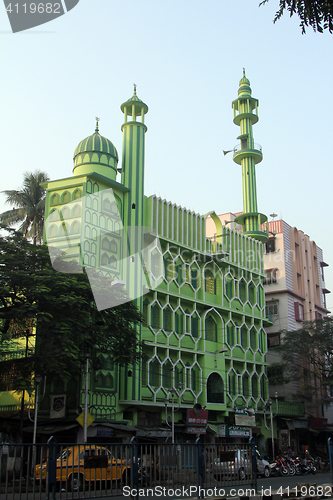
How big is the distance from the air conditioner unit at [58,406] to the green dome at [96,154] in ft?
42.9

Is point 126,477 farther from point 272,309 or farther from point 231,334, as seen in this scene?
point 272,309

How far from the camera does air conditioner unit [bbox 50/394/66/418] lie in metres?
26.6

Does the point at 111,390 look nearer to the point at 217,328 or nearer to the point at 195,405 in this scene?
the point at 195,405

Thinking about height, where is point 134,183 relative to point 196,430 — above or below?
above

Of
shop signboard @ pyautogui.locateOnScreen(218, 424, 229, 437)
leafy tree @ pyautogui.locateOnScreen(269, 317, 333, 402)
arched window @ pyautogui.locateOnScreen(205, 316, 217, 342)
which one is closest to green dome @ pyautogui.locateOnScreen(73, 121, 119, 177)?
arched window @ pyautogui.locateOnScreen(205, 316, 217, 342)

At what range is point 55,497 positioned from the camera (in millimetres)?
8789

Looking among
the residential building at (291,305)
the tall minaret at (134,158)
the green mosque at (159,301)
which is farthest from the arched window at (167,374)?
the residential building at (291,305)

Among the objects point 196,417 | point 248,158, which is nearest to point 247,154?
point 248,158

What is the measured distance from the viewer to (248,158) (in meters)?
44.6

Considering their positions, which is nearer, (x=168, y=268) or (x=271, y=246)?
(x=168, y=268)

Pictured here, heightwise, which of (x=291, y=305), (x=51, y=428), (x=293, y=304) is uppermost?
(x=293, y=304)

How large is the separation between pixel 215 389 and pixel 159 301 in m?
7.67

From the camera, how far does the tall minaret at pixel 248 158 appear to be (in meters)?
43.4

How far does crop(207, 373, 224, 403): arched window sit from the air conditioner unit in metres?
11.0
